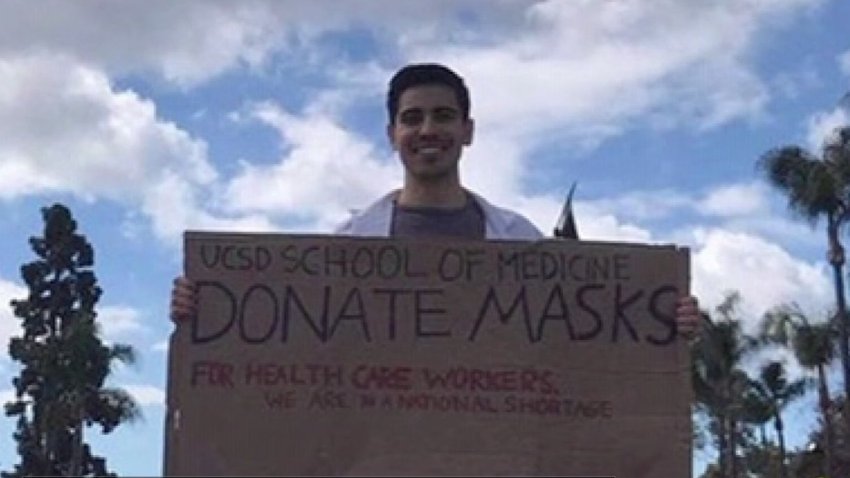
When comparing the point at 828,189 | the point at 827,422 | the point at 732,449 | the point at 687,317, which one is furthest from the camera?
the point at 732,449

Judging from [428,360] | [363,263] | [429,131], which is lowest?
[428,360]

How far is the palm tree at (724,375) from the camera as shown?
55.1 meters

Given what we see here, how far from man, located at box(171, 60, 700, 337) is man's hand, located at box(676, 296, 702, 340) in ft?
2.00

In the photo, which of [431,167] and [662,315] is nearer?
[662,315]

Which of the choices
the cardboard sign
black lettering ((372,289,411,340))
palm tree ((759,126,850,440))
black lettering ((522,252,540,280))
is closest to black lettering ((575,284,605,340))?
the cardboard sign

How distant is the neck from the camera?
5.91 metres

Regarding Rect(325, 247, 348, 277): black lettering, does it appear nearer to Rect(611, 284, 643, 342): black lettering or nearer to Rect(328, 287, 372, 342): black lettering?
Rect(328, 287, 372, 342): black lettering

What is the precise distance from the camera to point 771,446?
66688 mm

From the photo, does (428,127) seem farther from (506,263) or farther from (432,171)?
(506,263)

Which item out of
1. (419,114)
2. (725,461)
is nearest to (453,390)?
(419,114)

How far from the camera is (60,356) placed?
47.1 metres

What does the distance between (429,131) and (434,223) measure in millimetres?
317

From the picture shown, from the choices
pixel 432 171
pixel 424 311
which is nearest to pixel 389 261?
pixel 424 311

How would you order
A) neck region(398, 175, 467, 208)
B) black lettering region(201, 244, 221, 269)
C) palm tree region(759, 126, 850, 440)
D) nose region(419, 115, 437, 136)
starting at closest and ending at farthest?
black lettering region(201, 244, 221, 269) < nose region(419, 115, 437, 136) < neck region(398, 175, 467, 208) < palm tree region(759, 126, 850, 440)
